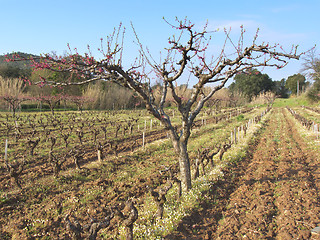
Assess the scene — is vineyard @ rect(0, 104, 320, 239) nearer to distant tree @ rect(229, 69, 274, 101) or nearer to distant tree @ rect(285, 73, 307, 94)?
distant tree @ rect(229, 69, 274, 101)

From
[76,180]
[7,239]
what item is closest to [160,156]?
[76,180]

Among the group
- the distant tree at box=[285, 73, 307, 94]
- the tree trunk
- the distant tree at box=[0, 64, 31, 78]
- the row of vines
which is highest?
the distant tree at box=[285, 73, 307, 94]

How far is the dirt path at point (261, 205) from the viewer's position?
5.89 meters

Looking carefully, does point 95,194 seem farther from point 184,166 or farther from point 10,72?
point 10,72

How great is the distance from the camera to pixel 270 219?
6.53 meters

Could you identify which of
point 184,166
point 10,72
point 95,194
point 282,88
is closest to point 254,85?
point 282,88

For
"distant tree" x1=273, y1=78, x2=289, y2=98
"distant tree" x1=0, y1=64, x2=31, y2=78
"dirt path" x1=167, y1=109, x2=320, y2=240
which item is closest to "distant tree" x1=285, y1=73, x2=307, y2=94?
"distant tree" x1=273, y1=78, x2=289, y2=98

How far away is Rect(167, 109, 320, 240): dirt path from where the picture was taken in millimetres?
5895

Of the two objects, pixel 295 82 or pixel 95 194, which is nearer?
pixel 95 194

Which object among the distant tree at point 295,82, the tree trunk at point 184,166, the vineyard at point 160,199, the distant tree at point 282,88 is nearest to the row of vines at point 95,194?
the vineyard at point 160,199

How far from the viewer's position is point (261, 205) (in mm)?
7195

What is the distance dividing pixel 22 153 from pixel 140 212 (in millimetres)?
11140

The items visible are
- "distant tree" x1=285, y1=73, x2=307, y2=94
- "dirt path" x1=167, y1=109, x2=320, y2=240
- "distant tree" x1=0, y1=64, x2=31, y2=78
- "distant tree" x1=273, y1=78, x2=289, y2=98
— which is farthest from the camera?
"distant tree" x1=273, y1=78, x2=289, y2=98

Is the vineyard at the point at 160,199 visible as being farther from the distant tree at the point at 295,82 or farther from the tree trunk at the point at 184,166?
the distant tree at the point at 295,82
